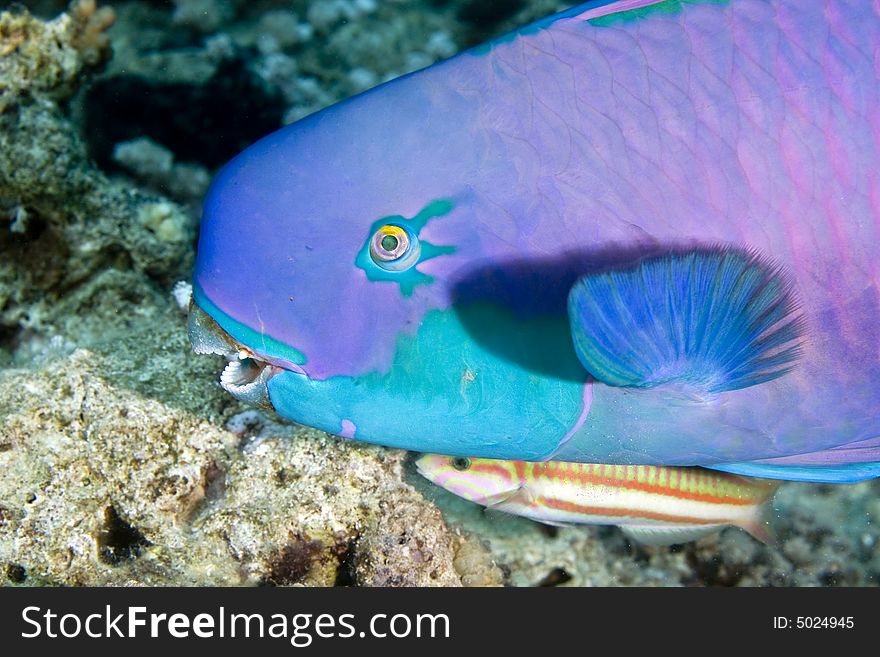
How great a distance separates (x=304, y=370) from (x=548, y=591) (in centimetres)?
135

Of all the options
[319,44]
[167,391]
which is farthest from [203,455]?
[319,44]

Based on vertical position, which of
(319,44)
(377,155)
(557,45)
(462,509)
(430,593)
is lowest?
(430,593)

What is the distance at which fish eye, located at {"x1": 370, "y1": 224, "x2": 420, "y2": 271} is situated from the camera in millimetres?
1607

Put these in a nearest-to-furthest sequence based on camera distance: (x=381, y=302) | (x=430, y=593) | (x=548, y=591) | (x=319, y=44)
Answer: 1. (x=381, y=302)
2. (x=430, y=593)
3. (x=548, y=591)
4. (x=319, y=44)

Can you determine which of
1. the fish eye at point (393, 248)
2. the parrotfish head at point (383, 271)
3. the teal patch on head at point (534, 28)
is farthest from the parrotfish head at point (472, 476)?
the teal patch on head at point (534, 28)

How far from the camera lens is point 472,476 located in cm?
257

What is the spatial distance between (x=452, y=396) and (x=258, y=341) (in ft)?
1.54

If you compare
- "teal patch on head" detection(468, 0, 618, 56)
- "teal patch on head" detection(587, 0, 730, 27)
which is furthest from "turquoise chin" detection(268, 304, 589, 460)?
"teal patch on head" detection(587, 0, 730, 27)

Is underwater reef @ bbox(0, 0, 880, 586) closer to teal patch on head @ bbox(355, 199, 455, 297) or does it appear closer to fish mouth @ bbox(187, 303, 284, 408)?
fish mouth @ bbox(187, 303, 284, 408)

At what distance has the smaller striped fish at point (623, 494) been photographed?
265 cm

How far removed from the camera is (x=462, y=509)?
2783mm

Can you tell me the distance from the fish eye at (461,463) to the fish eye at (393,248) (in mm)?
1080

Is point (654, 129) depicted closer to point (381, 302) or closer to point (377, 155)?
point (377, 155)

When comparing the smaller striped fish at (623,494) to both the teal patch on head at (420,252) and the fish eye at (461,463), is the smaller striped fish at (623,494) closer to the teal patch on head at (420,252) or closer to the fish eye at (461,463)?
the fish eye at (461,463)
